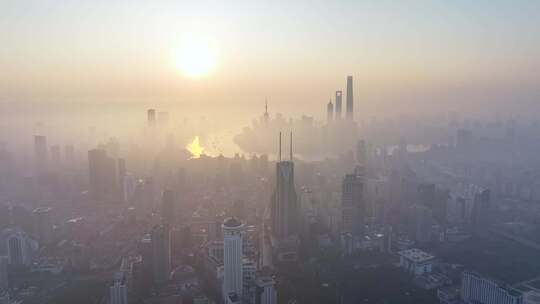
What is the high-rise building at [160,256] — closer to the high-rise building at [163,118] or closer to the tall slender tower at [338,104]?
the high-rise building at [163,118]

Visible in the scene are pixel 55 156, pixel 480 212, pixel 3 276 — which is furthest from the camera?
pixel 55 156

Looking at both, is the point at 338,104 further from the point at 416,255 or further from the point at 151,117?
the point at 416,255

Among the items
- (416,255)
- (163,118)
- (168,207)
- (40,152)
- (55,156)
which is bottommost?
(416,255)

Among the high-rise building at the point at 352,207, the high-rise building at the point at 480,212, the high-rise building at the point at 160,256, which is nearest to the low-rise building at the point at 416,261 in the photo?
the high-rise building at the point at 352,207

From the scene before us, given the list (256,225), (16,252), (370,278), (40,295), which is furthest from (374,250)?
(16,252)

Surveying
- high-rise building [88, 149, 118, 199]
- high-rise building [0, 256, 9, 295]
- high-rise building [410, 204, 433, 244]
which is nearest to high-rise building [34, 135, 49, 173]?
A: high-rise building [88, 149, 118, 199]

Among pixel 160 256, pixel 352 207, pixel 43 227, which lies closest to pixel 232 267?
pixel 160 256
